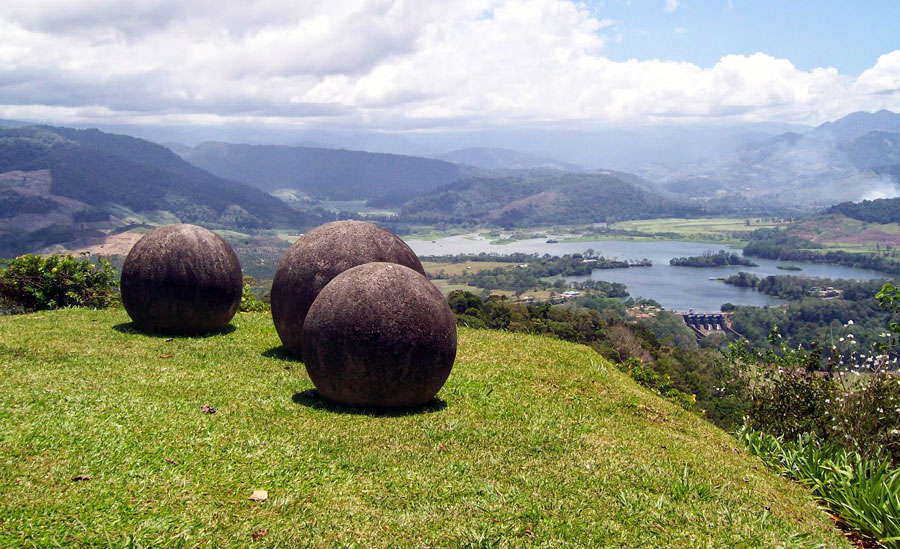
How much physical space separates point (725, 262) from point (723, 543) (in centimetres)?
15352

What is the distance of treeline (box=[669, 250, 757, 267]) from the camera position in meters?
147

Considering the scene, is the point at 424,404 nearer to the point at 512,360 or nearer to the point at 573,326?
the point at 512,360

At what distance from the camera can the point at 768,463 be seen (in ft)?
34.6

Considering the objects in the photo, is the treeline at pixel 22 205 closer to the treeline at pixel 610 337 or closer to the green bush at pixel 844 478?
the treeline at pixel 610 337

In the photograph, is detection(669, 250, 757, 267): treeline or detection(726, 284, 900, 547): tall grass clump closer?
detection(726, 284, 900, 547): tall grass clump

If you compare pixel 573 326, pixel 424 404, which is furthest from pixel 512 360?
pixel 573 326

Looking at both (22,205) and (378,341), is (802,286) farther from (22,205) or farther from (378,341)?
(22,205)

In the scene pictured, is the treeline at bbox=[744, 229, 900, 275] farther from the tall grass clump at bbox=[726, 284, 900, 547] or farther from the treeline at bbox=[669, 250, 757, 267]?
the tall grass clump at bbox=[726, 284, 900, 547]

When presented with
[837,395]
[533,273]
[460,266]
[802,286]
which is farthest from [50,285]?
[460,266]

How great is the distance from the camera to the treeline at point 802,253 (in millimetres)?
128375

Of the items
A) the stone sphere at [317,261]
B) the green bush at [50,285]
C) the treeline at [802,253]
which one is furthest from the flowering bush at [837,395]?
the treeline at [802,253]

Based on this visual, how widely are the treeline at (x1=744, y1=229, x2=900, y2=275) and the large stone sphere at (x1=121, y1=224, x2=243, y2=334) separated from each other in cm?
13432

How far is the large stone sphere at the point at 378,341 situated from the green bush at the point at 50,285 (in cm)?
1428

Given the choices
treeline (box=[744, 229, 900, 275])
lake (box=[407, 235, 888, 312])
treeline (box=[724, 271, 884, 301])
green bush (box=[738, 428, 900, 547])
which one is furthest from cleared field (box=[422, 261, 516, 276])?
green bush (box=[738, 428, 900, 547])
